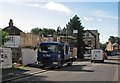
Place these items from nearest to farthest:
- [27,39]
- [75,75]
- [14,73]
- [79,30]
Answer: [75,75]
[14,73]
[27,39]
[79,30]

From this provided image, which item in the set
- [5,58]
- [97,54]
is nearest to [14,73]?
[5,58]

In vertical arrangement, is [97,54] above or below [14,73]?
above

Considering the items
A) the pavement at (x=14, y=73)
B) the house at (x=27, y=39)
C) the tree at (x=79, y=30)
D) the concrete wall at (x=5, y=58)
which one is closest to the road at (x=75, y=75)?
the pavement at (x=14, y=73)

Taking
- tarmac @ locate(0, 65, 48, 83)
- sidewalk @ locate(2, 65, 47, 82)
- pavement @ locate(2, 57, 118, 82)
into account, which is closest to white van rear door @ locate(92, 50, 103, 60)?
pavement @ locate(2, 57, 118, 82)

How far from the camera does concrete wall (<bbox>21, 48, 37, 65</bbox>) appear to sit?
39781mm

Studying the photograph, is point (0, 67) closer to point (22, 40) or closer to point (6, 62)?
point (6, 62)

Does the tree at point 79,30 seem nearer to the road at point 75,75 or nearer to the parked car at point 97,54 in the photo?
the parked car at point 97,54

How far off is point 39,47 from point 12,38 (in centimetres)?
4693

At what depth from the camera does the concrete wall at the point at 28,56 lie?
131ft

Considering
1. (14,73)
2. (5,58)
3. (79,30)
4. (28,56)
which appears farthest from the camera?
(79,30)

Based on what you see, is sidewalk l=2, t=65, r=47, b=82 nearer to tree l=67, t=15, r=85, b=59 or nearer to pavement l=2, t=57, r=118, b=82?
pavement l=2, t=57, r=118, b=82

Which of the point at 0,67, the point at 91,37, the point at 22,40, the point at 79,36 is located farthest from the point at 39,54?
the point at 91,37

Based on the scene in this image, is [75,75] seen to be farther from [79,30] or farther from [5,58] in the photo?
[79,30]

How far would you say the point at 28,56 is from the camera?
42.2m
